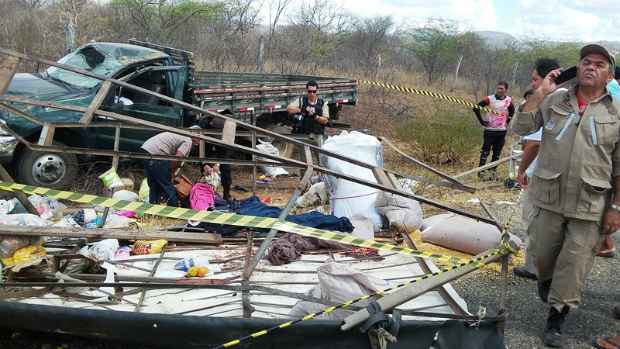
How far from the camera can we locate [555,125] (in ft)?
10.3

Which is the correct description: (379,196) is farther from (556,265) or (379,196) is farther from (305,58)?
(305,58)

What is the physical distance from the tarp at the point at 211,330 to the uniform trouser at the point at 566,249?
2.33 feet

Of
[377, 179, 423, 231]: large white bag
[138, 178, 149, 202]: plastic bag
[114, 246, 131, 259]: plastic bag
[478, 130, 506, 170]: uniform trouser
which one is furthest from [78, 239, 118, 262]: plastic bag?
[478, 130, 506, 170]: uniform trouser

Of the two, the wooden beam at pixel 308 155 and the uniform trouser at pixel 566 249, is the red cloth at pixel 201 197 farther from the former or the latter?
the uniform trouser at pixel 566 249

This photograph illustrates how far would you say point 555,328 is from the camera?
3.27 meters

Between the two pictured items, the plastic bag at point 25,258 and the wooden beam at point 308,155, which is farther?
the wooden beam at point 308,155

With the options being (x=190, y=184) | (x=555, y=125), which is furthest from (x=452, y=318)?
(x=190, y=184)

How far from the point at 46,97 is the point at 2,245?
3564 mm

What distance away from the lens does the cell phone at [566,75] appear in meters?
3.36

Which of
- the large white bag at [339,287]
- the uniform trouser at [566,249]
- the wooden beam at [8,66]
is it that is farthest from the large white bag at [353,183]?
the wooden beam at [8,66]

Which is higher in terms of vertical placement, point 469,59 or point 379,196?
point 469,59

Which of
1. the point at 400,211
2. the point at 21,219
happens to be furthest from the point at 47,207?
the point at 400,211

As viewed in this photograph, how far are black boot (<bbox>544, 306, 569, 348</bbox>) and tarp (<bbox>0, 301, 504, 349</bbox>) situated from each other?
745mm

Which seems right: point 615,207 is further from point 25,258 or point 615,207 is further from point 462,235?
point 25,258
